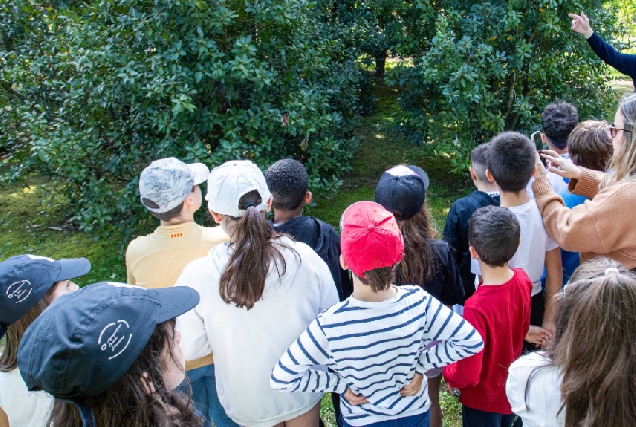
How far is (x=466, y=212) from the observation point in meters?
2.95

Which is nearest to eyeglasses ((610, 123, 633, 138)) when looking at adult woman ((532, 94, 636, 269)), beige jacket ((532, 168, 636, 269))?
adult woman ((532, 94, 636, 269))

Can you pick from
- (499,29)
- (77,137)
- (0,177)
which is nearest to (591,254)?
(499,29)

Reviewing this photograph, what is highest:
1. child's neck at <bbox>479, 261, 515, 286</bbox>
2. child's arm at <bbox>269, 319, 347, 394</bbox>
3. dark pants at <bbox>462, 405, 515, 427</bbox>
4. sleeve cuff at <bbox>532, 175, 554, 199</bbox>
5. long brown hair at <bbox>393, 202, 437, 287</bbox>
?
sleeve cuff at <bbox>532, 175, 554, 199</bbox>

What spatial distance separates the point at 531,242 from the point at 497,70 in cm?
346

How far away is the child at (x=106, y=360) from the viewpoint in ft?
4.29

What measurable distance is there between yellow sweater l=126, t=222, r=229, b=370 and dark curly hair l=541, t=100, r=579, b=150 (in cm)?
246

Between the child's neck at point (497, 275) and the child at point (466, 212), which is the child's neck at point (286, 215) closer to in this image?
the child at point (466, 212)

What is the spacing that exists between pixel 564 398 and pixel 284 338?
112 cm

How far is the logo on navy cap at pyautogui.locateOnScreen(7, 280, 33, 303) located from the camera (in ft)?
6.14

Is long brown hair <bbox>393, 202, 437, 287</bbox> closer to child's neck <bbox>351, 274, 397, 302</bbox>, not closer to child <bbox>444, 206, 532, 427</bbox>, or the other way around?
child <bbox>444, 206, 532, 427</bbox>

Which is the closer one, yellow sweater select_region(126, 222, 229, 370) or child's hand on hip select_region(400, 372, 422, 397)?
child's hand on hip select_region(400, 372, 422, 397)

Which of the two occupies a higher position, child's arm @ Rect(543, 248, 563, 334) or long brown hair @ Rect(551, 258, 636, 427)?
long brown hair @ Rect(551, 258, 636, 427)

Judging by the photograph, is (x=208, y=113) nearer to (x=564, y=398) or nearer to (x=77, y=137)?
(x=77, y=137)

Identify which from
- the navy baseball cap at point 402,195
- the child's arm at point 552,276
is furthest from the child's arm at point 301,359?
the child's arm at point 552,276
